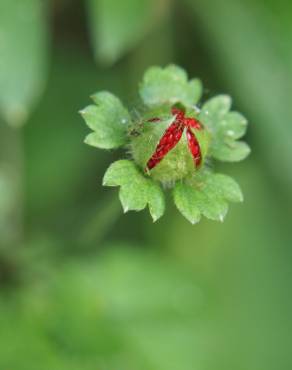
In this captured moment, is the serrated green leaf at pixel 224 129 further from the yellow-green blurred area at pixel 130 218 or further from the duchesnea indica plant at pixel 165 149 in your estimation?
the yellow-green blurred area at pixel 130 218

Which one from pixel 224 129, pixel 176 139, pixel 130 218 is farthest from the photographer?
pixel 130 218

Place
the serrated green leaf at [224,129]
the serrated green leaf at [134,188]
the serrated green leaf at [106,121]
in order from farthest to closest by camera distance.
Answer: the serrated green leaf at [224,129] → the serrated green leaf at [106,121] → the serrated green leaf at [134,188]

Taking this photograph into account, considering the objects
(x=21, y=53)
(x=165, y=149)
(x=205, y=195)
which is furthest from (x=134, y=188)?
(x=21, y=53)

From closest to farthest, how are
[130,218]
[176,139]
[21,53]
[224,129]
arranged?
[176,139] < [224,129] < [21,53] < [130,218]

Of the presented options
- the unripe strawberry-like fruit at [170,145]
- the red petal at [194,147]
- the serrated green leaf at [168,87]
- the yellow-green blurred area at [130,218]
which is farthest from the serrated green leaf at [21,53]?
the red petal at [194,147]

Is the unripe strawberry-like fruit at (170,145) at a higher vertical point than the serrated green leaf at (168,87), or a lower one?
lower

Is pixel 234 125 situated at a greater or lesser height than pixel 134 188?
greater

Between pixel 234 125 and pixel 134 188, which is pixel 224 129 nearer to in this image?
pixel 234 125
